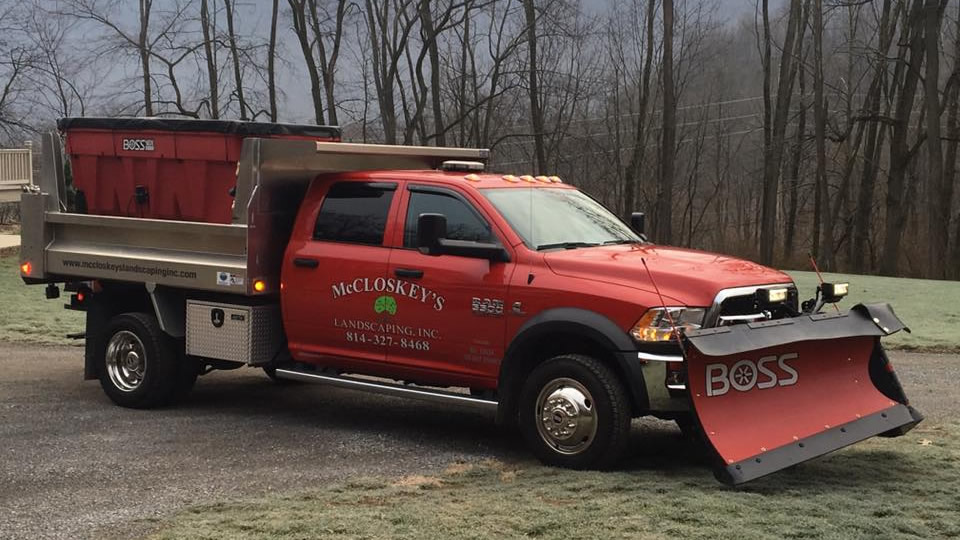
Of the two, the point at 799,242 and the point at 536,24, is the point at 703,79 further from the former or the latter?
the point at 536,24

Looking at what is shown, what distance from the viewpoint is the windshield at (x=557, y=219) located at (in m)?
7.64

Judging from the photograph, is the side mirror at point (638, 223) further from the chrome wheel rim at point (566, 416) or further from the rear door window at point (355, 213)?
the chrome wheel rim at point (566, 416)

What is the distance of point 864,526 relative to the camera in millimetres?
5375

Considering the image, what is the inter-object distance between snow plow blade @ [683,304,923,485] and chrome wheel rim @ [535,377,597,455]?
78 centimetres

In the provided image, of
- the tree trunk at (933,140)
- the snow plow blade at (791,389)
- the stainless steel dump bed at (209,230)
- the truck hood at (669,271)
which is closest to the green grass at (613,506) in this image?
the snow plow blade at (791,389)

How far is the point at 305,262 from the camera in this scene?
8.30m

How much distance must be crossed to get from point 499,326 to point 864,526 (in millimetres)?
2757

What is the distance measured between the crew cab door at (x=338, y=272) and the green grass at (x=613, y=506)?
1574mm

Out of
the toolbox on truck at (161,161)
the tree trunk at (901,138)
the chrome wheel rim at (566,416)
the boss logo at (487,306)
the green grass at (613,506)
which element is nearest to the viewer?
the green grass at (613,506)

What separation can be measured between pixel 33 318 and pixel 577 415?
11.7 meters

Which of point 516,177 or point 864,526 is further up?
point 516,177

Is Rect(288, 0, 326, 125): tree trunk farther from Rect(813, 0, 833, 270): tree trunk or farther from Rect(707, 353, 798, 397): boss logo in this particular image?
Rect(707, 353, 798, 397): boss logo

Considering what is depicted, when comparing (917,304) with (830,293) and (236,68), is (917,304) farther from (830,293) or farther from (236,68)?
(236,68)

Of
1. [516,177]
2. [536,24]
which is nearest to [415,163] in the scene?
[516,177]
